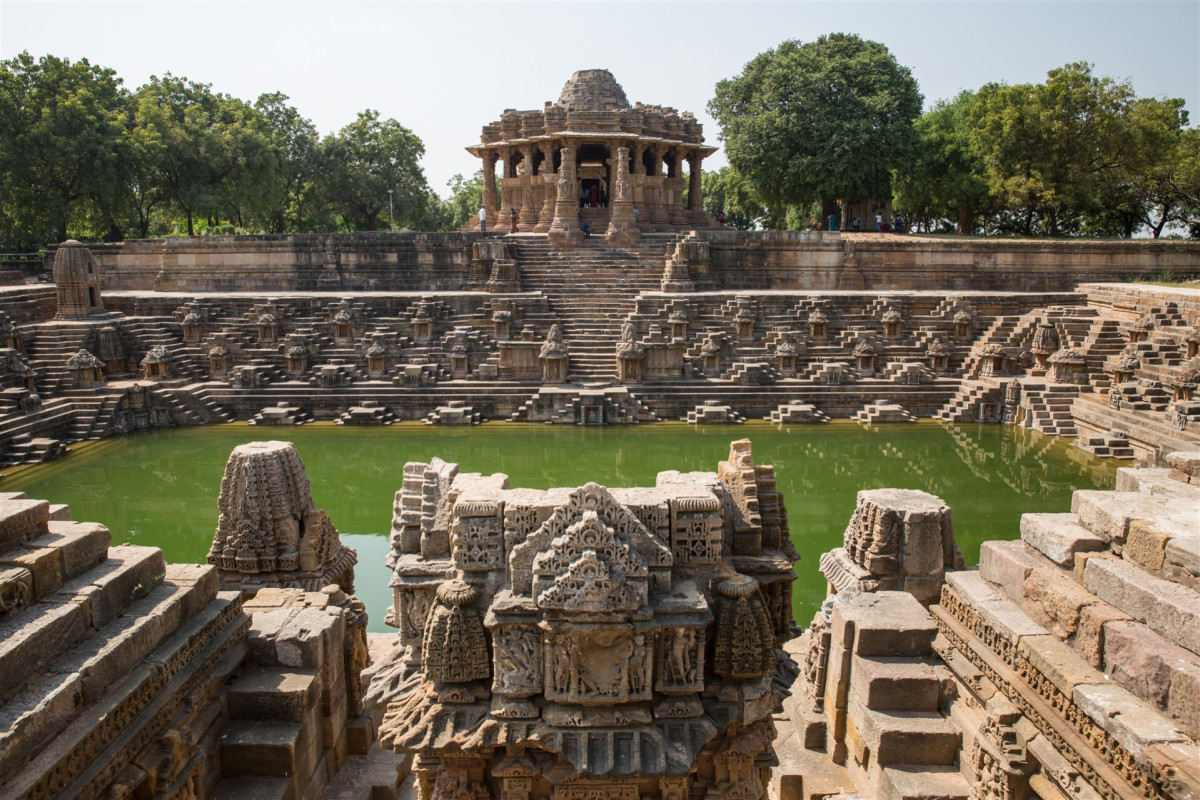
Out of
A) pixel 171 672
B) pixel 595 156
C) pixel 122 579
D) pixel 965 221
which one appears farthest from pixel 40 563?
pixel 965 221

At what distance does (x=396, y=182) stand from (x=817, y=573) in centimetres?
2997

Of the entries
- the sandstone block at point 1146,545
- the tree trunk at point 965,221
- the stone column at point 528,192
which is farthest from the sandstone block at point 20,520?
the tree trunk at point 965,221

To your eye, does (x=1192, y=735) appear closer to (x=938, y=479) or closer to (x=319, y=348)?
(x=938, y=479)

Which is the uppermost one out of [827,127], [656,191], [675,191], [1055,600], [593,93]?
[593,93]

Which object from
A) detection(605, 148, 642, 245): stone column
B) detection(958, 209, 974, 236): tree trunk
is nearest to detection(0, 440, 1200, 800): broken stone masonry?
detection(605, 148, 642, 245): stone column

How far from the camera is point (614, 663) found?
3.50m

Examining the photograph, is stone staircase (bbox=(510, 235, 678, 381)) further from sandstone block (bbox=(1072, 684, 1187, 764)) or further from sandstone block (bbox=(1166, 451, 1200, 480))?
sandstone block (bbox=(1072, 684, 1187, 764))

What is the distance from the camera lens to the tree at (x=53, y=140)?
21.6 meters

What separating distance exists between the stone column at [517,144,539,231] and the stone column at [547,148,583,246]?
93.8 inches

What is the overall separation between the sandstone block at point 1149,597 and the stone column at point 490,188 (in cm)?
2367

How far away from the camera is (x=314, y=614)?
5.03 m

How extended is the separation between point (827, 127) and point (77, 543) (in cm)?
2502

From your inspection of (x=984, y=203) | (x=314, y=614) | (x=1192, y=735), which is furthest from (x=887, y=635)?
(x=984, y=203)

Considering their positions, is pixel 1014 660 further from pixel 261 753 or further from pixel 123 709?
pixel 123 709
